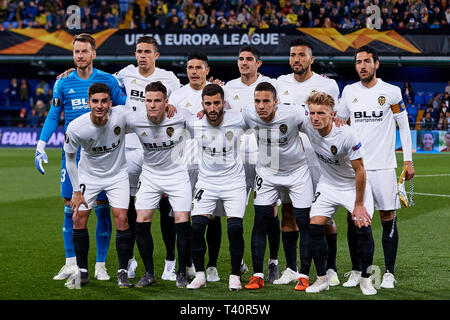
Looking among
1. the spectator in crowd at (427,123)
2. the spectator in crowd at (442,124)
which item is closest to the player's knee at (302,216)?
the spectator in crowd at (442,124)

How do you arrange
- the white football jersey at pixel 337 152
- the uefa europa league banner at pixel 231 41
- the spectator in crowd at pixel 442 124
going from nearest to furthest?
the white football jersey at pixel 337 152
the spectator in crowd at pixel 442 124
the uefa europa league banner at pixel 231 41

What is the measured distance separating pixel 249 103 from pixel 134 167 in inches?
59.0

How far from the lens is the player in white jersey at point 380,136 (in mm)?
7117

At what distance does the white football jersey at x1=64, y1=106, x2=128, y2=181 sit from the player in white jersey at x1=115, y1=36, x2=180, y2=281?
579 mm

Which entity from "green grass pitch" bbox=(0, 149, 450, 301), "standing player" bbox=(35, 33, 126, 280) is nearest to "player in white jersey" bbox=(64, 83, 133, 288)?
"green grass pitch" bbox=(0, 149, 450, 301)

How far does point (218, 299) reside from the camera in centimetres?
646

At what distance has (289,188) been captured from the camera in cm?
714

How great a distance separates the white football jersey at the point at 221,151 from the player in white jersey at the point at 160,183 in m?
0.20

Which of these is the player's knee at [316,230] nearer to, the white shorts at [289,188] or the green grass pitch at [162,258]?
the white shorts at [289,188]

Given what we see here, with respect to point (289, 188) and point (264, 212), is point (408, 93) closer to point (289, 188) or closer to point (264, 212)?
point (289, 188)

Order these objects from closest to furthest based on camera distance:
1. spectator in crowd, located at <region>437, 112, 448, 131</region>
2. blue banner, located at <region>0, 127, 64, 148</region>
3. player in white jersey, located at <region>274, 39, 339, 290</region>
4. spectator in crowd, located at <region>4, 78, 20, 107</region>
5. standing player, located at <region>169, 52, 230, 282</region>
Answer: player in white jersey, located at <region>274, 39, 339, 290</region>, standing player, located at <region>169, 52, 230, 282</region>, spectator in crowd, located at <region>437, 112, 448, 131</region>, blue banner, located at <region>0, 127, 64, 148</region>, spectator in crowd, located at <region>4, 78, 20, 107</region>

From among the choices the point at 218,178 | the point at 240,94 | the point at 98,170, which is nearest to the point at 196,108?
the point at 240,94

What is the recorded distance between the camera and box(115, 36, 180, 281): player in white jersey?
7758mm

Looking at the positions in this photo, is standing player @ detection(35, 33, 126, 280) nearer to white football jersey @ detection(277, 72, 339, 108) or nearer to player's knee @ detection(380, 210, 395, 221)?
white football jersey @ detection(277, 72, 339, 108)
